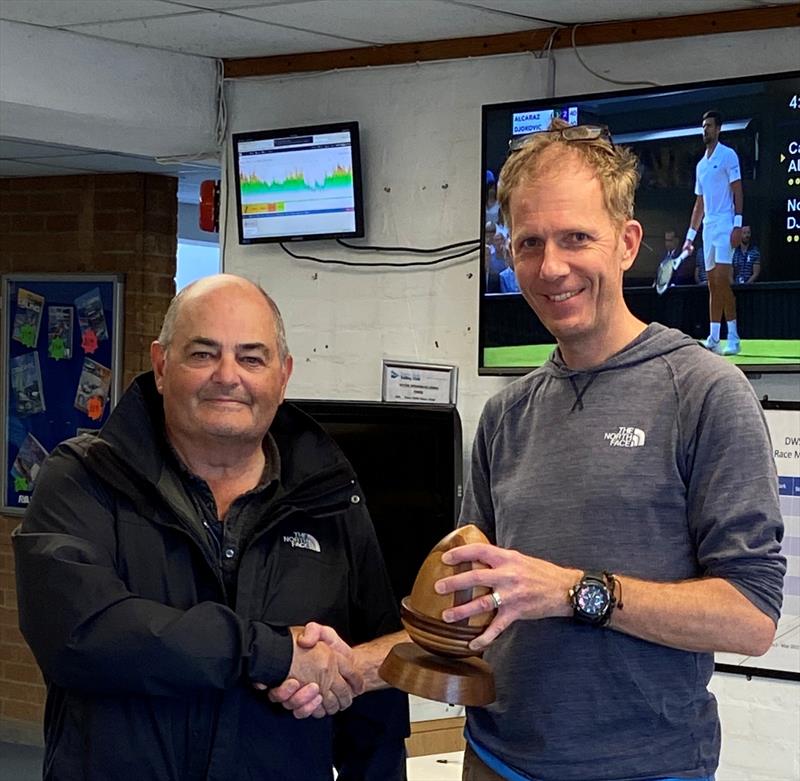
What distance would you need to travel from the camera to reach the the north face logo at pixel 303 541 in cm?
202

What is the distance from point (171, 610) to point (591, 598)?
23.0 inches

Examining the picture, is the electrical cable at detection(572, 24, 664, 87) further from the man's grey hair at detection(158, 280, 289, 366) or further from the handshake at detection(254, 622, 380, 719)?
the handshake at detection(254, 622, 380, 719)

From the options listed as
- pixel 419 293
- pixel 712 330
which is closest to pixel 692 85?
pixel 712 330

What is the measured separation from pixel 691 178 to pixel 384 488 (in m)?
1.14

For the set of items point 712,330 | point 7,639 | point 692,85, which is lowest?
point 7,639

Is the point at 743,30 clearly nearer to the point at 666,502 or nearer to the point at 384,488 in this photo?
the point at 384,488

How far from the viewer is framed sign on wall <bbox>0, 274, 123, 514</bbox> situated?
6188mm

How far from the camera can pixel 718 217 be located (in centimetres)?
321

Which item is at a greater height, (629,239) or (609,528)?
(629,239)

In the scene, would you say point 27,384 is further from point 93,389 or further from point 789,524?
point 789,524

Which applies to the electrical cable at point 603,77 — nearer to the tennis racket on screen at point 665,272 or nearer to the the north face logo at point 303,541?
the tennis racket on screen at point 665,272

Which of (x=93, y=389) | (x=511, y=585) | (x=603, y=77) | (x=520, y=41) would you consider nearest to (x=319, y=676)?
(x=511, y=585)

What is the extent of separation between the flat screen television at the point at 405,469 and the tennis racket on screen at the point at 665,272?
0.63 meters

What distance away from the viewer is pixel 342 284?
4008 millimetres
